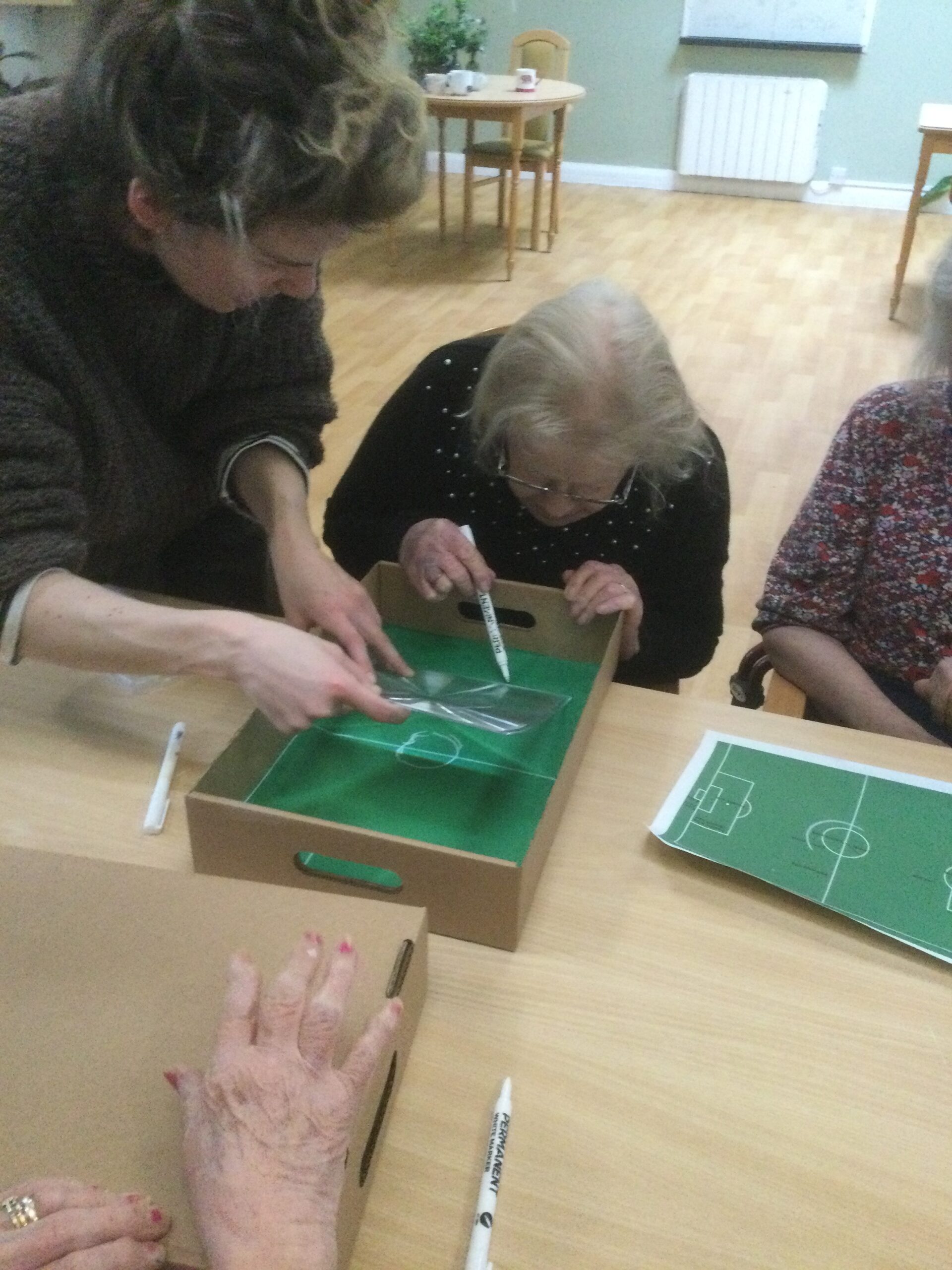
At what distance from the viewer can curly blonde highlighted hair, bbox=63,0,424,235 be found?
0.76 m

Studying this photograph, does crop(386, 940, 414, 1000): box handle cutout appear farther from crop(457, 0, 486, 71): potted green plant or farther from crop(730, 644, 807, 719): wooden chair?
crop(457, 0, 486, 71): potted green plant

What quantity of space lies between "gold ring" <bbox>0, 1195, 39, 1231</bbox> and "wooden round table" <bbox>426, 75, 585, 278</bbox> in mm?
4482

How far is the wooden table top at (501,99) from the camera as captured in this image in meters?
4.43

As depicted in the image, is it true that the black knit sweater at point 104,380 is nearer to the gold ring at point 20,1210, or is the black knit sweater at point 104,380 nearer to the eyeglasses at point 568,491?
the eyeglasses at point 568,491

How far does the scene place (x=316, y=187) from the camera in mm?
810

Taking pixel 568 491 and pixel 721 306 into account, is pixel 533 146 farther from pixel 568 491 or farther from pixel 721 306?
pixel 568 491

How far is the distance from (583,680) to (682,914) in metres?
0.33

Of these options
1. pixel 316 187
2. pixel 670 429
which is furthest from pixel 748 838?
pixel 316 187

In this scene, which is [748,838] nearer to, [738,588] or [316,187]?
[316,187]

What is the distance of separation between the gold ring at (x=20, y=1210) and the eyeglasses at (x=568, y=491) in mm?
945

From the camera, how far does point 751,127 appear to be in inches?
238

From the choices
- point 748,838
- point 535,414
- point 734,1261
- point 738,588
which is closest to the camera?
point 734,1261

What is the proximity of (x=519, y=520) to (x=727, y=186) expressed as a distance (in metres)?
5.96

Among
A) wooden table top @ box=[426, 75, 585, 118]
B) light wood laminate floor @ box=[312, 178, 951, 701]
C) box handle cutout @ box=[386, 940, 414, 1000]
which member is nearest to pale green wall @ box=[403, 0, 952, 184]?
light wood laminate floor @ box=[312, 178, 951, 701]
